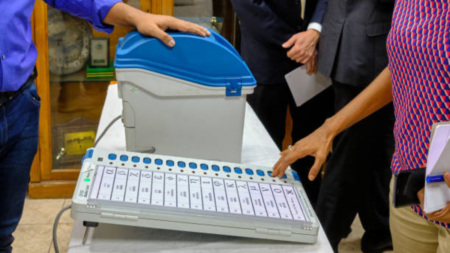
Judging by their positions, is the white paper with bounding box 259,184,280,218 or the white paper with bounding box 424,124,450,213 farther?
the white paper with bounding box 259,184,280,218

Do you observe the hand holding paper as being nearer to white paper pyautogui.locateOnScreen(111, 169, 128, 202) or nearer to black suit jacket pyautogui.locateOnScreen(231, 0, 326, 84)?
white paper pyautogui.locateOnScreen(111, 169, 128, 202)

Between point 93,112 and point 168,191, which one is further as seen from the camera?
point 93,112

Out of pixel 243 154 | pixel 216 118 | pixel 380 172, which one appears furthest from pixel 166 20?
pixel 380 172

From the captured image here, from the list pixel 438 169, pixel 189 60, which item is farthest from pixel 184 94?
pixel 438 169

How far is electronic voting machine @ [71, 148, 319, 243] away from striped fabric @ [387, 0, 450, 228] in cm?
25

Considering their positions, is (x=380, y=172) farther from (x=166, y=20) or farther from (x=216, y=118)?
(x=166, y=20)

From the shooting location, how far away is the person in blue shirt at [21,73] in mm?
1189

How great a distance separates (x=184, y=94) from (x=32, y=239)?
1.38 meters

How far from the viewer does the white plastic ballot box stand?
1.19 metres

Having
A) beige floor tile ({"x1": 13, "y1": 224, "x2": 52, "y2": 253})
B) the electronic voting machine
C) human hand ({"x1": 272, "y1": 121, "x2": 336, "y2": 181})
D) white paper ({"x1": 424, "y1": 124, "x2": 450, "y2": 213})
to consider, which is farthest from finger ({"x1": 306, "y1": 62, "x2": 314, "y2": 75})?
beige floor tile ({"x1": 13, "y1": 224, "x2": 52, "y2": 253})

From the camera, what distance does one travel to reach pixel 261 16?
6.48ft

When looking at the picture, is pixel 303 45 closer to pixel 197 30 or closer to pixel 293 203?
pixel 197 30

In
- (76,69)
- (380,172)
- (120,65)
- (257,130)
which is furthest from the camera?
(76,69)

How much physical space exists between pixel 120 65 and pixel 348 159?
1045mm
